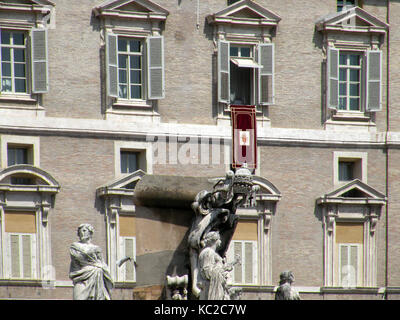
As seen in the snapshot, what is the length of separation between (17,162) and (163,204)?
22.9 metres

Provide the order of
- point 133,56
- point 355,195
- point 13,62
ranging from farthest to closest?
point 355,195
point 133,56
point 13,62

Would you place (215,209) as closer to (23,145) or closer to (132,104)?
(23,145)

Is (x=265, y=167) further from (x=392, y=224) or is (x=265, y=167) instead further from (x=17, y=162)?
(x=17, y=162)

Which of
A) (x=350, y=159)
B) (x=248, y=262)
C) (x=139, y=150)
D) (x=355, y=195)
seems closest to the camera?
(x=139, y=150)

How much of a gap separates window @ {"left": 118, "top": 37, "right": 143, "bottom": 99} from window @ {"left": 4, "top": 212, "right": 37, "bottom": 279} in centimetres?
477

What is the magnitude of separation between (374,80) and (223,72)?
4.97 m

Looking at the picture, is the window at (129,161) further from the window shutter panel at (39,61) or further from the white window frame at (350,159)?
the white window frame at (350,159)

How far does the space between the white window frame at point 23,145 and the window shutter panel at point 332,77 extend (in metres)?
9.24

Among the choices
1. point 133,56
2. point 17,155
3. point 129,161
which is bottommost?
point 129,161

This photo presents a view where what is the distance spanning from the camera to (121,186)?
46250mm

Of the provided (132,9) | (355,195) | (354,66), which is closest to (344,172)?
(355,195)

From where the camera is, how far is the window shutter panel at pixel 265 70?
48312mm

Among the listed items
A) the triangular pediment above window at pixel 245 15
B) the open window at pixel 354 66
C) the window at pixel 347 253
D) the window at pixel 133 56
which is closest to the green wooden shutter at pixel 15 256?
the window at pixel 133 56

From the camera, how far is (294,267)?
48.4 m
